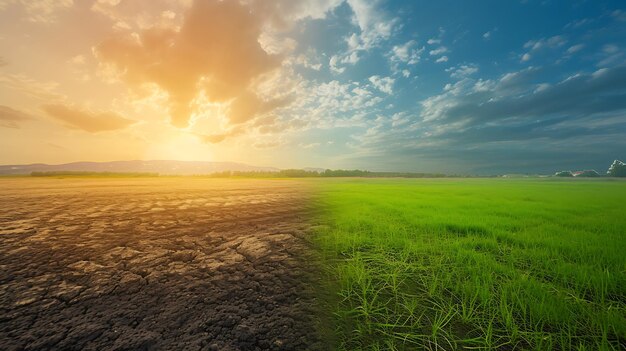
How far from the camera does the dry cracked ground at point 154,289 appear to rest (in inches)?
82.4

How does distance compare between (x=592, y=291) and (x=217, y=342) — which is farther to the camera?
(x=592, y=291)

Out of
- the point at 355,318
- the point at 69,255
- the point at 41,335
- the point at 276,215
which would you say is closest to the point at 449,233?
the point at 355,318

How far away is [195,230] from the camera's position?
5734 millimetres

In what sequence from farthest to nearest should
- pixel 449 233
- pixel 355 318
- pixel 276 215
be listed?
pixel 276 215 < pixel 449 233 < pixel 355 318

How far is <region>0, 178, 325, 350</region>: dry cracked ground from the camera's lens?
2.09 m

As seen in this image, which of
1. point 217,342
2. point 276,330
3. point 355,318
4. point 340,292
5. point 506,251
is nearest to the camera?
point 217,342

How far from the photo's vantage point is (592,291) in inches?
118

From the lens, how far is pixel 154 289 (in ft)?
9.59

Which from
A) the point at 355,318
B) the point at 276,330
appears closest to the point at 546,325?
the point at 355,318

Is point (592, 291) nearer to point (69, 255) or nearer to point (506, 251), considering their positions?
point (506, 251)

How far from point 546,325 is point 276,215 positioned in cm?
649

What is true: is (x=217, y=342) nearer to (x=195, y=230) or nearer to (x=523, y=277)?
(x=523, y=277)

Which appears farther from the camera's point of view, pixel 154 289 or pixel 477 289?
pixel 154 289

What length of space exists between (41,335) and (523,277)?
492 cm
